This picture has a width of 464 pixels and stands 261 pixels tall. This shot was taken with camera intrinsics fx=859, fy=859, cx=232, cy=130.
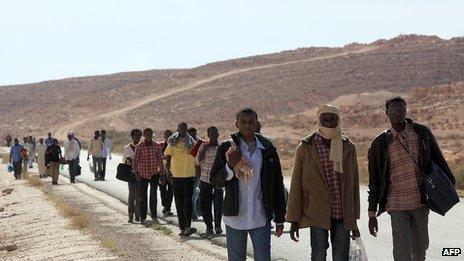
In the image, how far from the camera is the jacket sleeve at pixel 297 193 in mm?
7137

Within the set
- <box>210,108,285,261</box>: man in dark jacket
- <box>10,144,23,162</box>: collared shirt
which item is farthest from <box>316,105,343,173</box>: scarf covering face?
<box>10,144,23,162</box>: collared shirt

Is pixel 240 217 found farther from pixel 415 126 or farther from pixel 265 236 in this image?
pixel 415 126

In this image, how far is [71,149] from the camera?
25.8m

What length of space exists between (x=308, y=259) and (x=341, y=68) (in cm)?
8621

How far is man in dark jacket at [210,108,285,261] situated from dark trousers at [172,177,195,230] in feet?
19.3

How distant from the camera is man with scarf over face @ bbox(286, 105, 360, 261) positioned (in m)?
7.04

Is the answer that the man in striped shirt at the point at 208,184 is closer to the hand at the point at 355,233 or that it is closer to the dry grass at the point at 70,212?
the dry grass at the point at 70,212

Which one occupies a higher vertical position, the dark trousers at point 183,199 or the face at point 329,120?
the face at point 329,120

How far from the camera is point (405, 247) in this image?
24.0 ft

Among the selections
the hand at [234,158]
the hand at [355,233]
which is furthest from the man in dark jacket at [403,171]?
the hand at [234,158]

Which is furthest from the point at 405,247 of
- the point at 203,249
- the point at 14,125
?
the point at 14,125

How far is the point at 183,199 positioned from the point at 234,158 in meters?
6.33

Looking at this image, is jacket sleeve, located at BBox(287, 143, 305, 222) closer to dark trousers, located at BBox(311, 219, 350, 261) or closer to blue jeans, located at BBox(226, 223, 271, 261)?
dark trousers, located at BBox(311, 219, 350, 261)

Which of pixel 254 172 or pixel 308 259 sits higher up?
pixel 254 172
